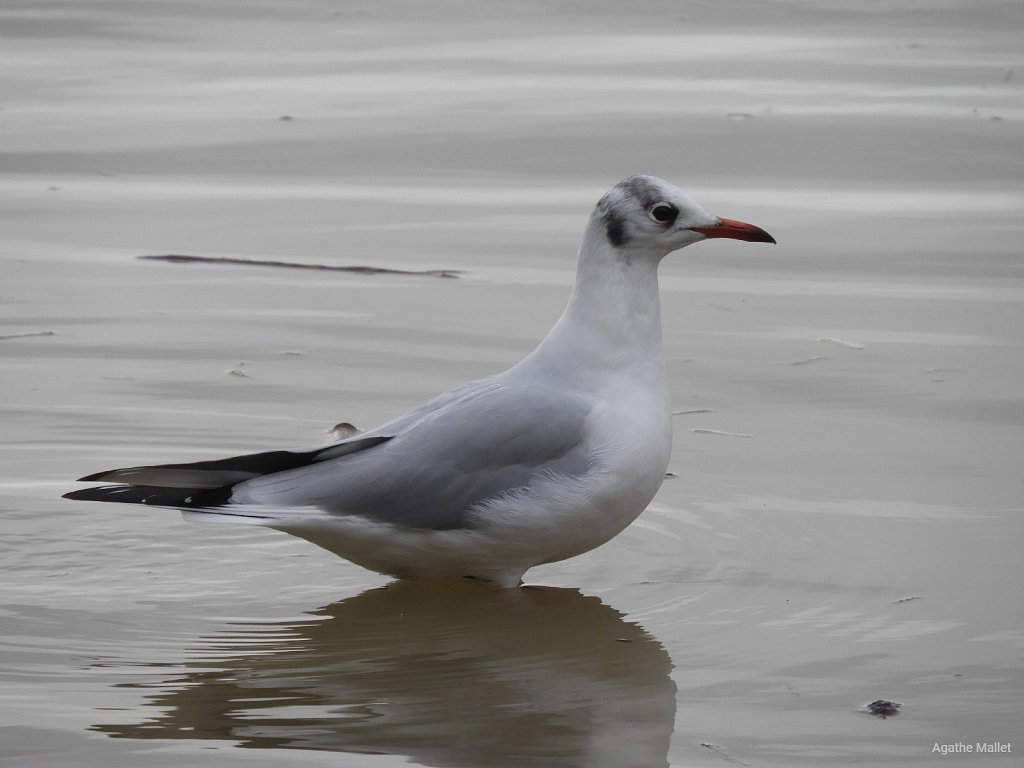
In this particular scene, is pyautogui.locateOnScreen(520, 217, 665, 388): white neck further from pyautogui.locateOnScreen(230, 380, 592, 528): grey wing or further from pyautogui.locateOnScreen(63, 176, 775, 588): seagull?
pyautogui.locateOnScreen(230, 380, 592, 528): grey wing

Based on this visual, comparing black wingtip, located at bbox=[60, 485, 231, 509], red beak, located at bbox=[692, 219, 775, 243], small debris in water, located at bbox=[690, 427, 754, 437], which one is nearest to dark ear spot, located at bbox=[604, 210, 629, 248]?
red beak, located at bbox=[692, 219, 775, 243]

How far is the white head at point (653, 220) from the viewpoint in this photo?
4707 millimetres

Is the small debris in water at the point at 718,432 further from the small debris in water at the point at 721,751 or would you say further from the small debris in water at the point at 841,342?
the small debris in water at the point at 721,751

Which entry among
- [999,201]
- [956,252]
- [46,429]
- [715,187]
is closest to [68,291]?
[46,429]

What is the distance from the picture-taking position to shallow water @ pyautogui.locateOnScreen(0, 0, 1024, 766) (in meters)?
3.88

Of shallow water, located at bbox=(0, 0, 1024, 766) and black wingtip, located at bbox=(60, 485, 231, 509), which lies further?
black wingtip, located at bbox=(60, 485, 231, 509)

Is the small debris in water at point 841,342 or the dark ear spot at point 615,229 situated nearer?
the dark ear spot at point 615,229

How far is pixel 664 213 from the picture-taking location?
472 centimetres

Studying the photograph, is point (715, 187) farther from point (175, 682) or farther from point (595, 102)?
point (175, 682)

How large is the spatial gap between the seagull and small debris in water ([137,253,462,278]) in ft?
9.08

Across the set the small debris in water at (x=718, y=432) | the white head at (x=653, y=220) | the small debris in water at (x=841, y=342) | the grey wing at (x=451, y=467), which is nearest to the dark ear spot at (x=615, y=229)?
the white head at (x=653, y=220)

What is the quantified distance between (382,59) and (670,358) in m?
5.27

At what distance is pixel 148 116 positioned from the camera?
9945 mm

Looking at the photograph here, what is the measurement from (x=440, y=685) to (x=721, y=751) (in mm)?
702
